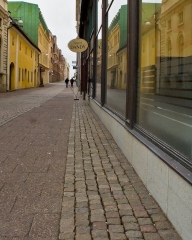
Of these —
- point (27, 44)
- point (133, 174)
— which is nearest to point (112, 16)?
point (133, 174)

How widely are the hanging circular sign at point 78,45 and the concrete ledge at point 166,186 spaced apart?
11.3 m

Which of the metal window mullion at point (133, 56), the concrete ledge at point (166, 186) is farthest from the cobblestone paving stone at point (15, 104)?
the concrete ledge at point (166, 186)

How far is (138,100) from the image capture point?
16.6ft

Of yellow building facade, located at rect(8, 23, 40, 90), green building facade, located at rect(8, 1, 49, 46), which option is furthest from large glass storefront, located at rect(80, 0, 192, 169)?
green building facade, located at rect(8, 1, 49, 46)

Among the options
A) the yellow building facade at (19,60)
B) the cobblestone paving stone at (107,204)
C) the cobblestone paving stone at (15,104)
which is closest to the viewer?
the cobblestone paving stone at (107,204)

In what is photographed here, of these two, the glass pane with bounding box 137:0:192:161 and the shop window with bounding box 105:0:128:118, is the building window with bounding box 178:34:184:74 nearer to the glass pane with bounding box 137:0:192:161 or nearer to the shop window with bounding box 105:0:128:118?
the glass pane with bounding box 137:0:192:161

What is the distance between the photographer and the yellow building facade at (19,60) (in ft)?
111

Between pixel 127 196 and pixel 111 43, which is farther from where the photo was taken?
pixel 111 43

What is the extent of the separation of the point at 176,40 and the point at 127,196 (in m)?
1.75

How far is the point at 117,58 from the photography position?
7.38 m

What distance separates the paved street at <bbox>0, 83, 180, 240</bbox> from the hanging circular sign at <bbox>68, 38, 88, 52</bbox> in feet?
31.3

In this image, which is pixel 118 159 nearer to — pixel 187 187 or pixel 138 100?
pixel 138 100

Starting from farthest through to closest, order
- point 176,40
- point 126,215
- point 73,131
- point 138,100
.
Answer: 1. point 73,131
2. point 138,100
3. point 176,40
4. point 126,215

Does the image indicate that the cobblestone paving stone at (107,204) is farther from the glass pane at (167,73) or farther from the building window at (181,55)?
the building window at (181,55)
